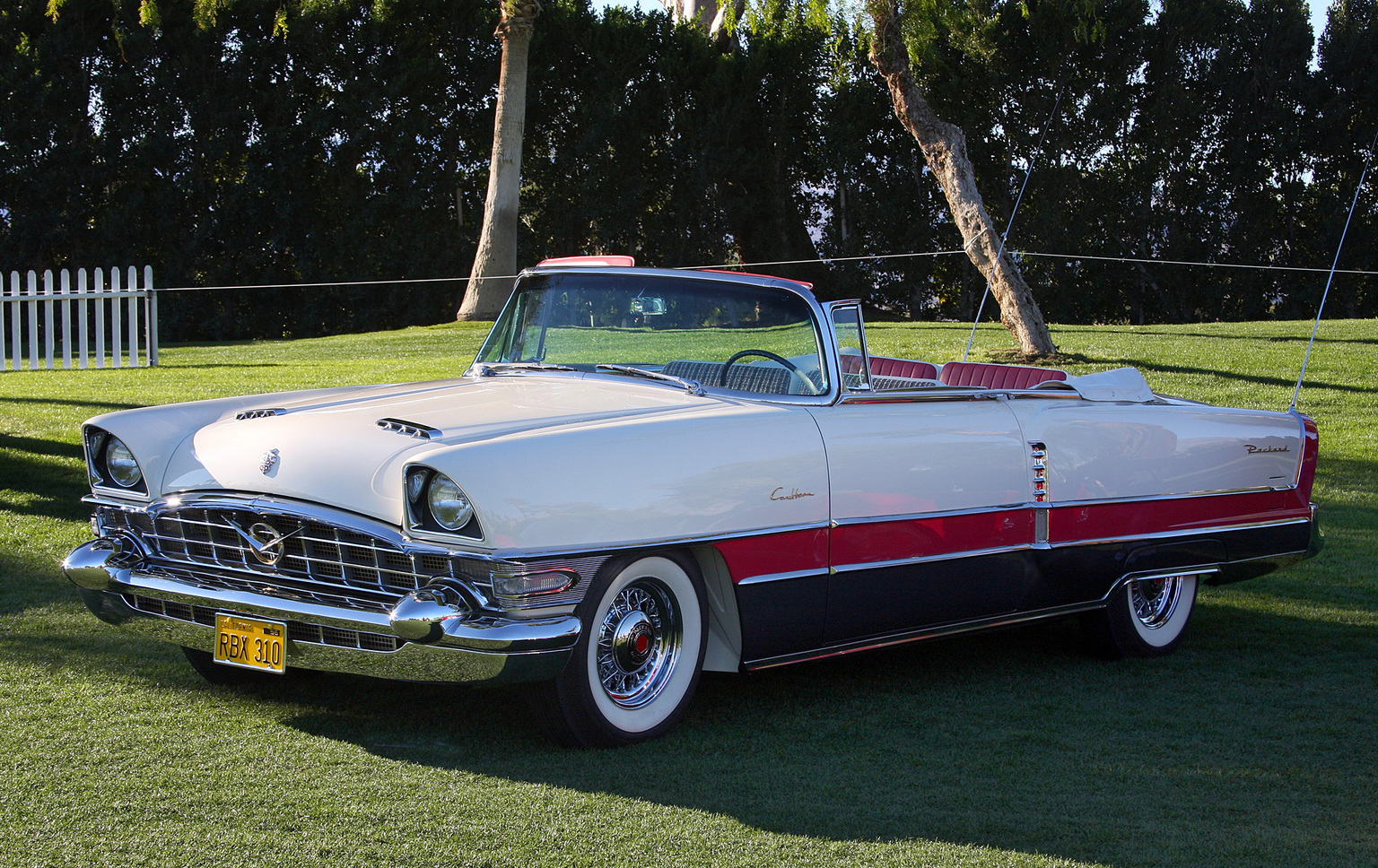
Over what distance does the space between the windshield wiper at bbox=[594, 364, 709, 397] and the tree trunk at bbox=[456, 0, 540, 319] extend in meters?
16.4

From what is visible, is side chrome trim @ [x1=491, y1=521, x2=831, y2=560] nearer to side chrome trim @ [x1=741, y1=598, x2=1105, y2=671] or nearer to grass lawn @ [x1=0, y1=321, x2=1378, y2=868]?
side chrome trim @ [x1=741, y1=598, x2=1105, y2=671]

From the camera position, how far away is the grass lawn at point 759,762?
3.07m

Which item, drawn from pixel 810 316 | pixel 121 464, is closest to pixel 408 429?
pixel 121 464

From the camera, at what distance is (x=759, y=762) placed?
369 centimetres

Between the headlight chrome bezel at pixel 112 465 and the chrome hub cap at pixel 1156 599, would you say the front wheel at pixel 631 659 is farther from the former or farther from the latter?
the chrome hub cap at pixel 1156 599

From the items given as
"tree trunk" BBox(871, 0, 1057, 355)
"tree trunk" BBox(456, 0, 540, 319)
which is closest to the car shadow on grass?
"tree trunk" BBox(871, 0, 1057, 355)

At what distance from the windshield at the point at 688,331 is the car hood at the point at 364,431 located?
0.21 metres

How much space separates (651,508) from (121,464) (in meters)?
1.81

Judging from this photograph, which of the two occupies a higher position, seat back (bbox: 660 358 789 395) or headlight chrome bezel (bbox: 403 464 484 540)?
seat back (bbox: 660 358 789 395)

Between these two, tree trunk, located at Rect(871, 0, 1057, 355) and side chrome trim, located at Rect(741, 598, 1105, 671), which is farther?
tree trunk, located at Rect(871, 0, 1057, 355)

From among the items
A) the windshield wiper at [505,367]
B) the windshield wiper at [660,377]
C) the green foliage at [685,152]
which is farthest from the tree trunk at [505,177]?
the windshield wiper at [660,377]

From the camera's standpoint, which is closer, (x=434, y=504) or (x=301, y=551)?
(x=434, y=504)

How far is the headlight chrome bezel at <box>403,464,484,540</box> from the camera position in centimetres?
344

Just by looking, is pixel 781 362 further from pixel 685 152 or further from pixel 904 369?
pixel 685 152
